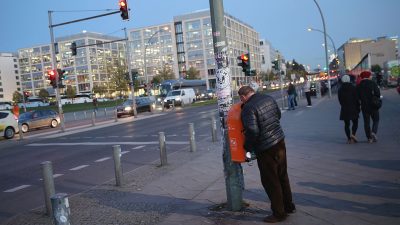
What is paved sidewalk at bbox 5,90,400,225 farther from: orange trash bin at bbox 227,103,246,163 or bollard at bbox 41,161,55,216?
orange trash bin at bbox 227,103,246,163

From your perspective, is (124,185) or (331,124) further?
(331,124)

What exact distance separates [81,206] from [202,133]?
10142 millimetres

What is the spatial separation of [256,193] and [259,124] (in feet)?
6.23

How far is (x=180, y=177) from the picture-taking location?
325 inches

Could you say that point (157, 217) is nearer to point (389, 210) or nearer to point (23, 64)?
point (389, 210)

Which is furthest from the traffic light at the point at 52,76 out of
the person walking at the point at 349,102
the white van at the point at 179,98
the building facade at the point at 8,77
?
the building facade at the point at 8,77

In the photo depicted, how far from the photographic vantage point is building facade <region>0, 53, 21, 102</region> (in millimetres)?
152875

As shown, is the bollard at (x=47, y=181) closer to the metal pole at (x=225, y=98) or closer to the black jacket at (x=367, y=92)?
the metal pole at (x=225, y=98)

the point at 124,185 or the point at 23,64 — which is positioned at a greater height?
the point at 23,64

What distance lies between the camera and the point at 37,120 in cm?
2988

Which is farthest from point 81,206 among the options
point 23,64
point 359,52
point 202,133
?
point 23,64

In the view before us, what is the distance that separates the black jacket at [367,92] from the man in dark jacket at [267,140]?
5582 mm

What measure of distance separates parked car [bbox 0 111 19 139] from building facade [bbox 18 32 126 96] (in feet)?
348

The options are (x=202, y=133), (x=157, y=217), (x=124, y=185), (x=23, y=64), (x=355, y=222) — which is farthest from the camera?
(x=23, y=64)
